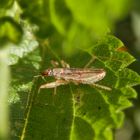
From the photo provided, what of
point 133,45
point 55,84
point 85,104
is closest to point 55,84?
point 55,84

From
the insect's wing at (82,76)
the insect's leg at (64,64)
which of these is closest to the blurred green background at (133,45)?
the insect's wing at (82,76)

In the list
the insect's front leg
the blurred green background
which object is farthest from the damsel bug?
the blurred green background

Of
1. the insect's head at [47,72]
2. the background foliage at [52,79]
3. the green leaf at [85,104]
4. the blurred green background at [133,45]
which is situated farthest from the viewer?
the blurred green background at [133,45]

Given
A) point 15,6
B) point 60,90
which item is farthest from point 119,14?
point 60,90

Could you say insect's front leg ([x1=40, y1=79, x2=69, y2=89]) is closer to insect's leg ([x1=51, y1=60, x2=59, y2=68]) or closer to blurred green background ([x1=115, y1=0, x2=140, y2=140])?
insect's leg ([x1=51, y1=60, x2=59, y2=68])

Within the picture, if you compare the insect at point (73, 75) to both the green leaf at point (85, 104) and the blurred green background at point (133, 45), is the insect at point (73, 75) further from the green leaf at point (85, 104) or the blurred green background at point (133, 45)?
the blurred green background at point (133, 45)

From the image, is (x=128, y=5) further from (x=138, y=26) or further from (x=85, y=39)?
(x=138, y=26)

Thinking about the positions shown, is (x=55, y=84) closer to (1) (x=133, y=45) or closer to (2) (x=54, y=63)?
(2) (x=54, y=63)
